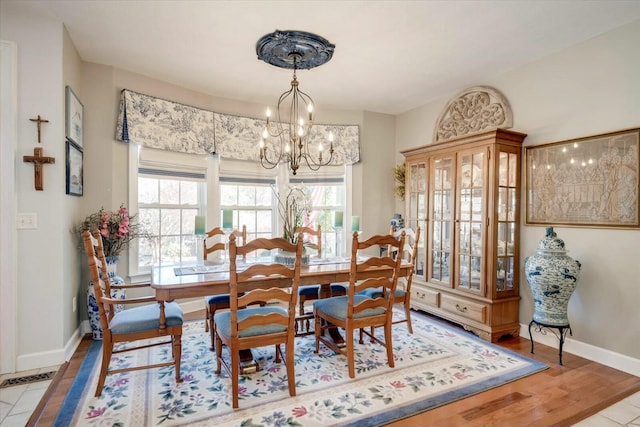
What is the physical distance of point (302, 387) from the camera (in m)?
2.33

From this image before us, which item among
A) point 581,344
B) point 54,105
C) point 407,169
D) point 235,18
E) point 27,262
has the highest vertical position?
point 235,18

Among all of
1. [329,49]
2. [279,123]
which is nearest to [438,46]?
[329,49]

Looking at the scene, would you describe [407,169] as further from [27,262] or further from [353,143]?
[27,262]

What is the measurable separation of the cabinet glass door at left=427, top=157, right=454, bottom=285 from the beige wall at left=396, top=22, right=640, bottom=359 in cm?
72

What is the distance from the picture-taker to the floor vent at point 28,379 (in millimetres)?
2365

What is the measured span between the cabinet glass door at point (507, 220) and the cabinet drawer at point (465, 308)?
24cm

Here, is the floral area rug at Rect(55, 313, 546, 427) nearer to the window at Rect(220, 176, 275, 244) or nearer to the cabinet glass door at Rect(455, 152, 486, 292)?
the cabinet glass door at Rect(455, 152, 486, 292)

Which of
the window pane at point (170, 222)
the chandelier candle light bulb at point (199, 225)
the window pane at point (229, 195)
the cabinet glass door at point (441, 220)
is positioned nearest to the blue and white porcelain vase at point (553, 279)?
the cabinet glass door at point (441, 220)

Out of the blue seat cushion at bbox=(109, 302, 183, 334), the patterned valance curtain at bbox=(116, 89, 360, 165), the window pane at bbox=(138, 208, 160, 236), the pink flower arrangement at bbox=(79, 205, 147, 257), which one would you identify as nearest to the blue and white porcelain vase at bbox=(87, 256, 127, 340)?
the pink flower arrangement at bbox=(79, 205, 147, 257)

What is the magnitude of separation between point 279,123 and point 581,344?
4.01m

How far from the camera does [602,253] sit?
9.26 ft

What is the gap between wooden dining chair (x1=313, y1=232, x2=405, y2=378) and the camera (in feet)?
8.05

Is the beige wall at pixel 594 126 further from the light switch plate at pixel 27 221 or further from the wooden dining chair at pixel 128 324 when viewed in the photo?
the light switch plate at pixel 27 221

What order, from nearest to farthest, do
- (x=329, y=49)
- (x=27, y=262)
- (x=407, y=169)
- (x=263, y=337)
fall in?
(x=263, y=337) < (x=27, y=262) < (x=329, y=49) < (x=407, y=169)
